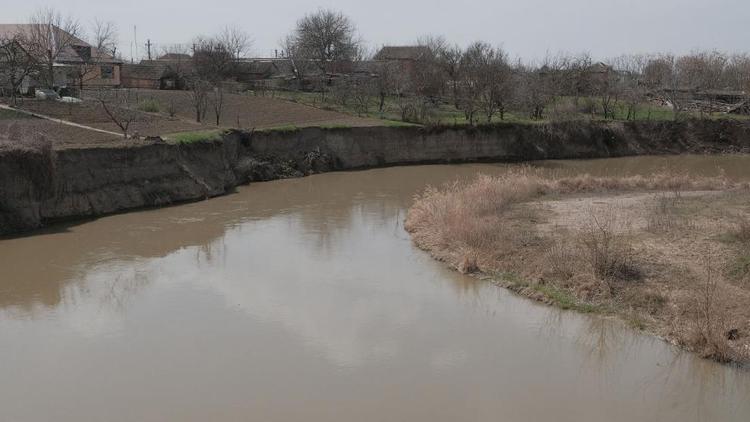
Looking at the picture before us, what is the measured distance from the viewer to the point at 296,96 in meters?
47.2

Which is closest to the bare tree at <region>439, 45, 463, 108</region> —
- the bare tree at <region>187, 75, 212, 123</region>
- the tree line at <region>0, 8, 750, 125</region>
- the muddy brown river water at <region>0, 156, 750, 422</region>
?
the tree line at <region>0, 8, 750, 125</region>

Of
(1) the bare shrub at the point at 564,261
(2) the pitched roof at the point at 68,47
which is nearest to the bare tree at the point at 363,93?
(2) the pitched roof at the point at 68,47

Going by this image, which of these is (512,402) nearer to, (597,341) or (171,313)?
(597,341)

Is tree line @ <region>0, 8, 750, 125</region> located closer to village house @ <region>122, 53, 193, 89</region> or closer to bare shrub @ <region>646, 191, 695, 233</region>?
village house @ <region>122, 53, 193, 89</region>

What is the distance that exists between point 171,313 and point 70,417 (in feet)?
13.6

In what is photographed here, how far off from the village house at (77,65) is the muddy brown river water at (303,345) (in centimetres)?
2649

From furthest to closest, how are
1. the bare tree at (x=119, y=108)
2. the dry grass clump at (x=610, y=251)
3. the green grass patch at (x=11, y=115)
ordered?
the bare tree at (x=119, y=108) → the green grass patch at (x=11, y=115) → the dry grass clump at (x=610, y=251)

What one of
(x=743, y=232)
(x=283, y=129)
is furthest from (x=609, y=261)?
(x=283, y=129)

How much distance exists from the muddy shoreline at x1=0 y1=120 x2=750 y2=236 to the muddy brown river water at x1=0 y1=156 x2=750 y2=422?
265cm

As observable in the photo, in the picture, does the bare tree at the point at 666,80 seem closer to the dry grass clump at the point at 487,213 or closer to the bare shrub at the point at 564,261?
the dry grass clump at the point at 487,213

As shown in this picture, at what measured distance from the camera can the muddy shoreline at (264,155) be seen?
2083cm

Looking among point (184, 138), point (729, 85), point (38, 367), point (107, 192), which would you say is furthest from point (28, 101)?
point (729, 85)

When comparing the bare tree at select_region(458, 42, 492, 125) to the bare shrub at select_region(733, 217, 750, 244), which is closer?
the bare shrub at select_region(733, 217, 750, 244)

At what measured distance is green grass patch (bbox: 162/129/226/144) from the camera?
2650 cm
